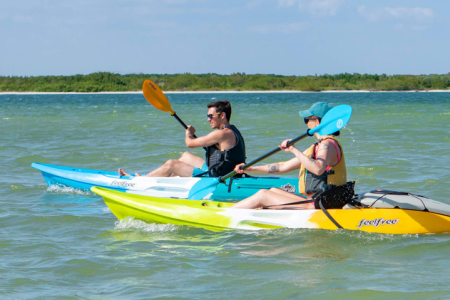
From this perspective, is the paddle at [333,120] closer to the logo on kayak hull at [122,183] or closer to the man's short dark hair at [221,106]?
the man's short dark hair at [221,106]

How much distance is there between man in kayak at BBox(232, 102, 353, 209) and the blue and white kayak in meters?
1.32

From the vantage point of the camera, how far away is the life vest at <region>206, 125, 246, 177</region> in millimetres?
6188

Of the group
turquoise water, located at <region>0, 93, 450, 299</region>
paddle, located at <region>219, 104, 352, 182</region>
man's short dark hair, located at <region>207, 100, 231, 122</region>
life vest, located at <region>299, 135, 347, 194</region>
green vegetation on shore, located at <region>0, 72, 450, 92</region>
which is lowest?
turquoise water, located at <region>0, 93, 450, 299</region>

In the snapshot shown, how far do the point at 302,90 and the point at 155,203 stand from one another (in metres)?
85.7

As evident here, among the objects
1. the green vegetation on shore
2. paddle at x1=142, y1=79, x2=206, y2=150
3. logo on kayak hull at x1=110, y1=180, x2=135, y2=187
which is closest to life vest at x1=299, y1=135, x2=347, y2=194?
logo on kayak hull at x1=110, y1=180, x2=135, y2=187

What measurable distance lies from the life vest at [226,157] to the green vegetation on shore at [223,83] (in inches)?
3203

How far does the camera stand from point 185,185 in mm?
6633

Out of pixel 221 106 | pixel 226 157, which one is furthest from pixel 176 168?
pixel 221 106

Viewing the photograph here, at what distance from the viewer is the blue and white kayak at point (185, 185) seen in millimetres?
6414

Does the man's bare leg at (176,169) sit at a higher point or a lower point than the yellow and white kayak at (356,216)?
higher

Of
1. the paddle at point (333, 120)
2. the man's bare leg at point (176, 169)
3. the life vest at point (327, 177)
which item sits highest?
the paddle at point (333, 120)

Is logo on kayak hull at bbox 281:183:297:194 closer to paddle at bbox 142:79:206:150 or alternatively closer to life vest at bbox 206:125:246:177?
life vest at bbox 206:125:246:177

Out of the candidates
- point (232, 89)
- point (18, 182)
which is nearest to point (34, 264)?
point (18, 182)

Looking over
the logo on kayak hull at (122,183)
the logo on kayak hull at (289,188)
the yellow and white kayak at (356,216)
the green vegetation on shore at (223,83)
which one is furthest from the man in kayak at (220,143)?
the green vegetation on shore at (223,83)
